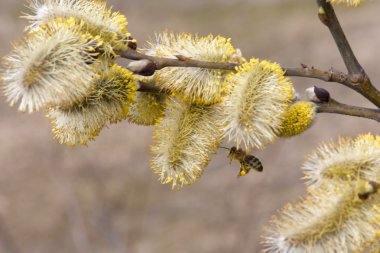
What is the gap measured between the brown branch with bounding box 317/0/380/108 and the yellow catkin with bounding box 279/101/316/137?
0.15 m

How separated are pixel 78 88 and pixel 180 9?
11.0 metres

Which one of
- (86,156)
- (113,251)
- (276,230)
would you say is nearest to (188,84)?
(276,230)

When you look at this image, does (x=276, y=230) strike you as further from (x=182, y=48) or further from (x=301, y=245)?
(x=182, y=48)

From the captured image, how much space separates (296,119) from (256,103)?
0.13 m

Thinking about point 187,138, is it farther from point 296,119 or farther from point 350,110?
point 350,110

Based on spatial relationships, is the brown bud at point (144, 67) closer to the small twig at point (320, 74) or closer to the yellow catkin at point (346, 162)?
the small twig at point (320, 74)

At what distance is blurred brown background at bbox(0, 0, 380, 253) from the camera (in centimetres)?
612

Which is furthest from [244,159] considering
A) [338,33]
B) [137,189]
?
[137,189]

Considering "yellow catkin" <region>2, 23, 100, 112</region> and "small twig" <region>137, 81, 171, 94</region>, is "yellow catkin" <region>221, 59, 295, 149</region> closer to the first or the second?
"small twig" <region>137, 81, 171, 94</region>

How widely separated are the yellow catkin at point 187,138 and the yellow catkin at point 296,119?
0.19 meters

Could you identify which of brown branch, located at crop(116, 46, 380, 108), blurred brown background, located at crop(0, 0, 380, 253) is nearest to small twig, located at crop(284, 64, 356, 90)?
brown branch, located at crop(116, 46, 380, 108)

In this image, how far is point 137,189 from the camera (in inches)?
278

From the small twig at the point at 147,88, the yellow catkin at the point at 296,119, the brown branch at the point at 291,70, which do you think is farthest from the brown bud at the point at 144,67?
the yellow catkin at the point at 296,119

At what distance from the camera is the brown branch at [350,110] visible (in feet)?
5.21
